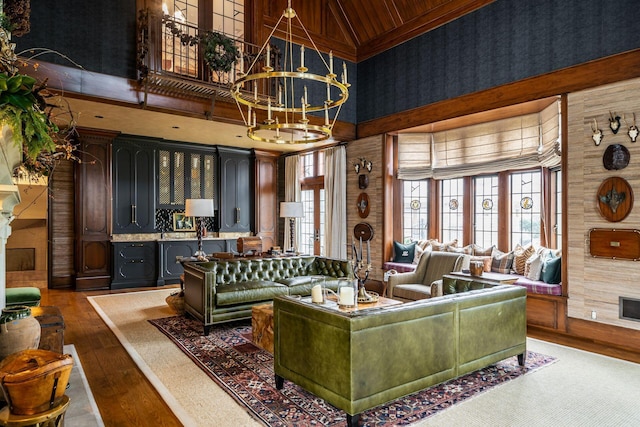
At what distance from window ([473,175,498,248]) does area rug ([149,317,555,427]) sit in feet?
9.76

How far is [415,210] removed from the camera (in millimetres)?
7645

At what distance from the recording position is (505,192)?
6.50 m

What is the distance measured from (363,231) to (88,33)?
5304mm

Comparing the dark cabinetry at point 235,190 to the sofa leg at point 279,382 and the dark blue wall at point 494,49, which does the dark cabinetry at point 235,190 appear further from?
the sofa leg at point 279,382

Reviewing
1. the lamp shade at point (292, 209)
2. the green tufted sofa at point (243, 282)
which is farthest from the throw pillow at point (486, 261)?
the lamp shade at point (292, 209)

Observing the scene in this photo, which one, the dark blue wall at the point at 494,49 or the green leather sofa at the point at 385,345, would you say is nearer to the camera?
the green leather sofa at the point at 385,345

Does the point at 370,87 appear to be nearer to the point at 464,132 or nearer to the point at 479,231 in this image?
the point at 464,132

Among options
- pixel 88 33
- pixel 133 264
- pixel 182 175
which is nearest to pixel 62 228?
pixel 133 264

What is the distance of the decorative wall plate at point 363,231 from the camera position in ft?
24.5

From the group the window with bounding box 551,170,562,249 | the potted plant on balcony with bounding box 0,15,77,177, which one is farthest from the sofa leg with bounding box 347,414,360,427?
the window with bounding box 551,170,562,249

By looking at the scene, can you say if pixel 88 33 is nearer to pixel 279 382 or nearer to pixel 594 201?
pixel 279 382

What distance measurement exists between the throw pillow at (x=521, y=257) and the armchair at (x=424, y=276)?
0.92 metres

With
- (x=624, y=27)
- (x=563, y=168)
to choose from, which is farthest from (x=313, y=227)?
(x=624, y=27)

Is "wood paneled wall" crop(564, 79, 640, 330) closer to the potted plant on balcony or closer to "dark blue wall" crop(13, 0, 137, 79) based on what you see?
the potted plant on balcony
